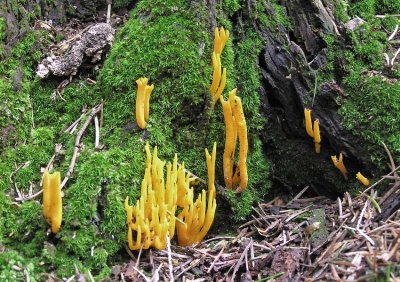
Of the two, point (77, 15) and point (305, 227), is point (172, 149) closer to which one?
point (305, 227)

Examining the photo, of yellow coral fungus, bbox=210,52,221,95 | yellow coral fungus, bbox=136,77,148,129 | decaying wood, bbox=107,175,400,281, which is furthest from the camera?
yellow coral fungus, bbox=210,52,221,95

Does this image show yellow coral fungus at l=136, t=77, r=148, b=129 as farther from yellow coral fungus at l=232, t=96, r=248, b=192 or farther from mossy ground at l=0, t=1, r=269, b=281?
yellow coral fungus at l=232, t=96, r=248, b=192

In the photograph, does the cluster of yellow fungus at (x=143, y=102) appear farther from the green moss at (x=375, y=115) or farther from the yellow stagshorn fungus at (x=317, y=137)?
the green moss at (x=375, y=115)

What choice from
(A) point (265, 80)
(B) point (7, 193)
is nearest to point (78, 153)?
(B) point (7, 193)

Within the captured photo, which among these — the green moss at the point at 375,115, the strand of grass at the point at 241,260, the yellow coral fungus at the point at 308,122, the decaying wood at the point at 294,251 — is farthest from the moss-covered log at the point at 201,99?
the strand of grass at the point at 241,260

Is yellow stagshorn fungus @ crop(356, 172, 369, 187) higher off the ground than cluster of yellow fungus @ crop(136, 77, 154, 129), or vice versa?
cluster of yellow fungus @ crop(136, 77, 154, 129)

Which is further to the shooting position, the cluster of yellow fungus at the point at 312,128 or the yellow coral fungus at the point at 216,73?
the cluster of yellow fungus at the point at 312,128

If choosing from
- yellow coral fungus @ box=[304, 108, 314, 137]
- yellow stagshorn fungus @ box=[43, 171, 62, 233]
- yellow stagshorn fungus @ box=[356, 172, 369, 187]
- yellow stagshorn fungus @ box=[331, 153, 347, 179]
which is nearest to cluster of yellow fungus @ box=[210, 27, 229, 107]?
yellow coral fungus @ box=[304, 108, 314, 137]
